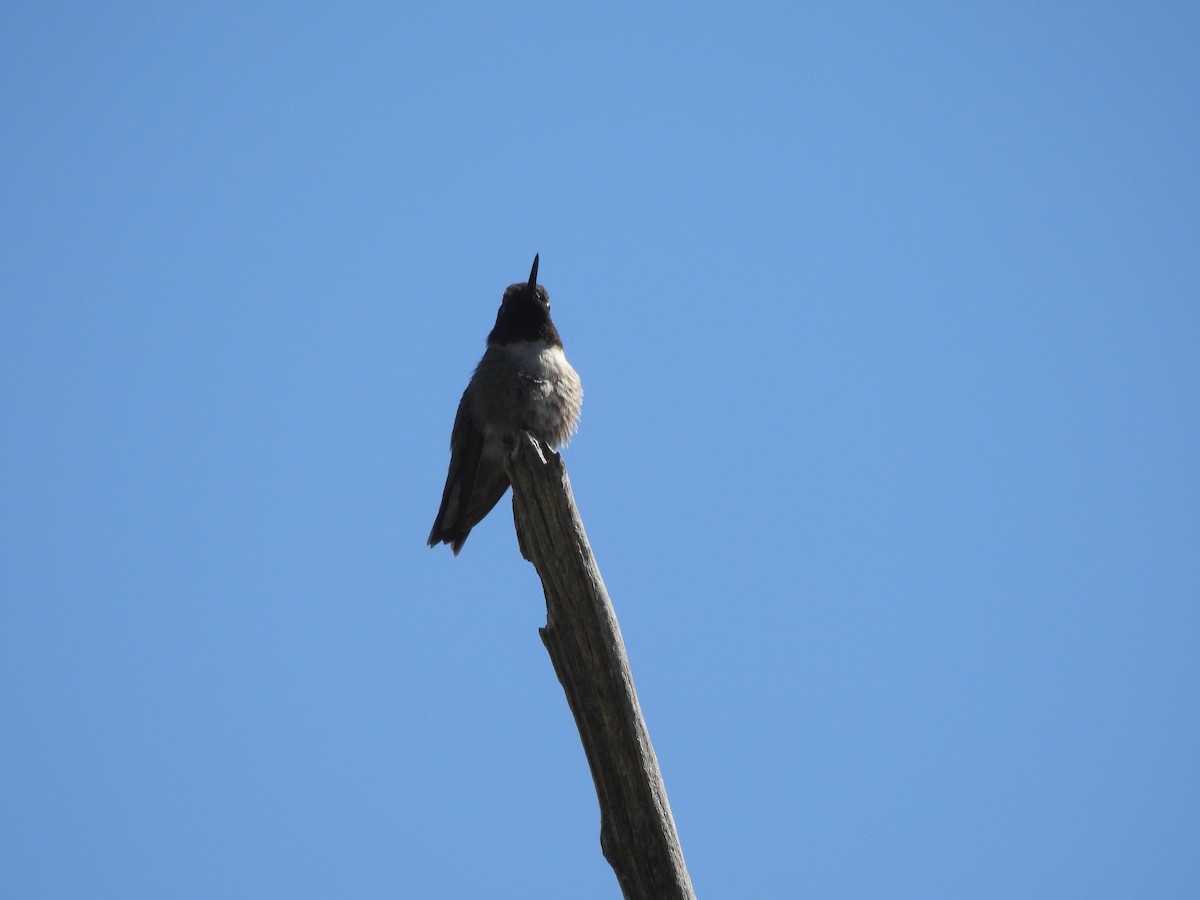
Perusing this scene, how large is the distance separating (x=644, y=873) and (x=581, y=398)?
353 cm

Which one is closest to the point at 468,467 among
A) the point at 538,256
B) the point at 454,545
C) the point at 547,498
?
the point at 454,545

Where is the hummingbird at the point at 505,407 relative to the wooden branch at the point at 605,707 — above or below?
above

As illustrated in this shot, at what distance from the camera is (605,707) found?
11.3 feet

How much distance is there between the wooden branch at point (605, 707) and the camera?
131 inches

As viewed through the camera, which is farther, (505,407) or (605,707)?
(505,407)

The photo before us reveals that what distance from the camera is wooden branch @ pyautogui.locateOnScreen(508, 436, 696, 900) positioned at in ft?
10.9

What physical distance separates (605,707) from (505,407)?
2.89 m

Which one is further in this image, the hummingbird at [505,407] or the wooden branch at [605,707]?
the hummingbird at [505,407]

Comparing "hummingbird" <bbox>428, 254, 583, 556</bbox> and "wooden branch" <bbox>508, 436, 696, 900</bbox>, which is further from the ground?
"hummingbird" <bbox>428, 254, 583, 556</bbox>

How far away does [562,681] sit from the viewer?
3.54 m

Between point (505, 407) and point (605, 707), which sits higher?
point (505, 407)

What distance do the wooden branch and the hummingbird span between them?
2337 millimetres

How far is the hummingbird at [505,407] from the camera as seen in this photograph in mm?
6074

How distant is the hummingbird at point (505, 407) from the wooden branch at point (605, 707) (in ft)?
7.67
